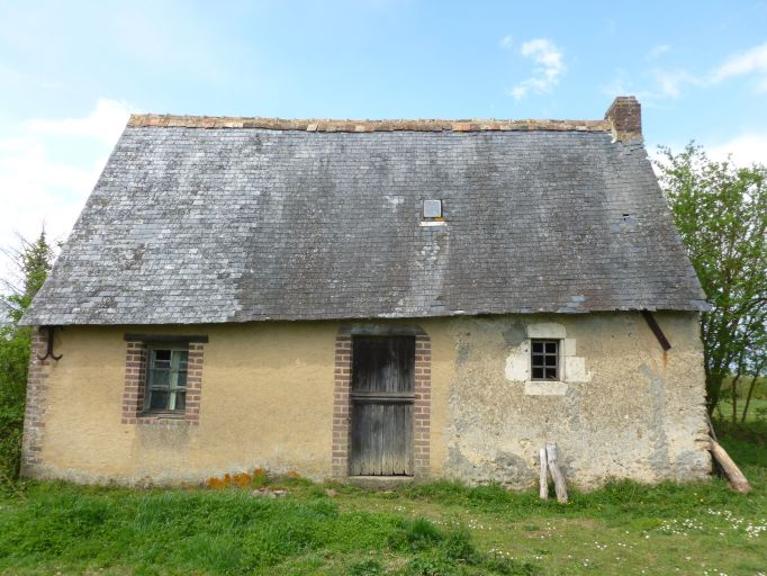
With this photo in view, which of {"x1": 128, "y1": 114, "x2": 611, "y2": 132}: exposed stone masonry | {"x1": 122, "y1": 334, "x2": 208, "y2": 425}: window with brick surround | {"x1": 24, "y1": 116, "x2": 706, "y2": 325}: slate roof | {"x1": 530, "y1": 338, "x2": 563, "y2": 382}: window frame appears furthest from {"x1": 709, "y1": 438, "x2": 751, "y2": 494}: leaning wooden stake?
{"x1": 122, "y1": 334, "x2": 208, "y2": 425}: window with brick surround

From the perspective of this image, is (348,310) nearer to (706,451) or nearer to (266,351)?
(266,351)

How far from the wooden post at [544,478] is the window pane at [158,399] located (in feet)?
19.0

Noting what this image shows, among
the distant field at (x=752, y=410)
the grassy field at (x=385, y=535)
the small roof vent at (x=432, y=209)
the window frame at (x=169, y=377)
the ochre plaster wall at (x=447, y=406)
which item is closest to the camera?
the grassy field at (x=385, y=535)

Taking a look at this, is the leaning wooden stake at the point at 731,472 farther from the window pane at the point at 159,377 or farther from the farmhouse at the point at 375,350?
the window pane at the point at 159,377

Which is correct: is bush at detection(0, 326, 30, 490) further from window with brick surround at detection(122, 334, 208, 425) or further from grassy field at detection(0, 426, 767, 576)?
window with brick surround at detection(122, 334, 208, 425)

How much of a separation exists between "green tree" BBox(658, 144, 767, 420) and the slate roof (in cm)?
268

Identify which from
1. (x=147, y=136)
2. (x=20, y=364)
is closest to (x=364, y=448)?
(x=20, y=364)

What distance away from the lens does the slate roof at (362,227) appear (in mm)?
8688

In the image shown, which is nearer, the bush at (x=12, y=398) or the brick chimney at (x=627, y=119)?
the bush at (x=12, y=398)

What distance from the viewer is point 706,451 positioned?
8.31 meters

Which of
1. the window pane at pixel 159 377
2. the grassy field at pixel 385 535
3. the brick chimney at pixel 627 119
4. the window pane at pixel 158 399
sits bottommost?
the grassy field at pixel 385 535

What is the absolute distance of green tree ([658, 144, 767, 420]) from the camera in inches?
456

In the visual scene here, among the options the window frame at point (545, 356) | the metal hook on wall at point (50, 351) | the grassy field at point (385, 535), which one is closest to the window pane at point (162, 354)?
the metal hook on wall at point (50, 351)

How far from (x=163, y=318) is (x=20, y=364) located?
11.1 feet
